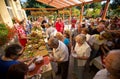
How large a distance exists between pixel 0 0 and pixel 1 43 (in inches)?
123

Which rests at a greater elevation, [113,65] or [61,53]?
[113,65]

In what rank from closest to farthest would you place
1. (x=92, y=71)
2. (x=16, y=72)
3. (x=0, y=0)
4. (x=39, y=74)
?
(x=16, y=72), (x=39, y=74), (x=92, y=71), (x=0, y=0)

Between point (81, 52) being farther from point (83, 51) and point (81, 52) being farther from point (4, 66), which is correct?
point (4, 66)

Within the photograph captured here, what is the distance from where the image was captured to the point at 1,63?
2.52 meters

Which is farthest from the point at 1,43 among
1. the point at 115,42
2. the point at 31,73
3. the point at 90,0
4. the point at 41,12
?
the point at 41,12

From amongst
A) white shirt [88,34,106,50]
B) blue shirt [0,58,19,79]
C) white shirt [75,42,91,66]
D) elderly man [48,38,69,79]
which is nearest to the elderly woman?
white shirt [75,42,91,66]

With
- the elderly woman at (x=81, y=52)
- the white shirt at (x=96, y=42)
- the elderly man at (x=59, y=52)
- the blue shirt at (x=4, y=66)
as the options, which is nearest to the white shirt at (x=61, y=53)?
the elderly man at (x=59, y=52)

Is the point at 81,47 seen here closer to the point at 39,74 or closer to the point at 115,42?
the point at 115,42

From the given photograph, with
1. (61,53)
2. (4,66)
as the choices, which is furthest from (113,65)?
(61,53)

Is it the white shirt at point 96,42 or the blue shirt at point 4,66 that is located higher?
the blue shirt at point 4,66

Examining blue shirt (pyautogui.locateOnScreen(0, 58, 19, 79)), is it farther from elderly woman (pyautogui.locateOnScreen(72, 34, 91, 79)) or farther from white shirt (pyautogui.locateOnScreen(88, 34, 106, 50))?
white shirt (pyautogui.locateOnScreen(88, 34, 106, 50))

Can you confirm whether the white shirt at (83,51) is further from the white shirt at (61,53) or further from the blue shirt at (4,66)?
the blue shirt at (4,66)

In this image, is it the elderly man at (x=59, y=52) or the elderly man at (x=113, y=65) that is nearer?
the elderly man at (x=113, y=65)

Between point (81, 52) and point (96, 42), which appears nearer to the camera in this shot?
point (81, 52)
